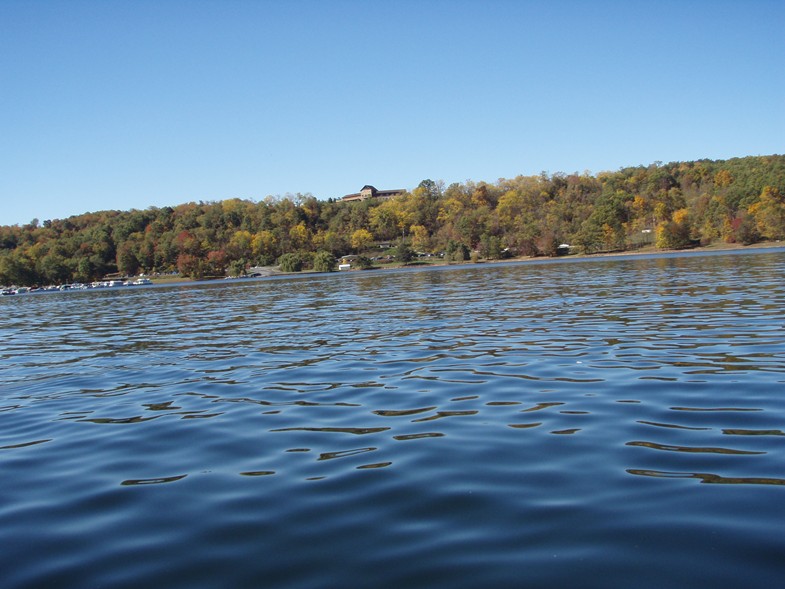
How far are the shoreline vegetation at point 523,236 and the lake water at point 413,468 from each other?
119735mm

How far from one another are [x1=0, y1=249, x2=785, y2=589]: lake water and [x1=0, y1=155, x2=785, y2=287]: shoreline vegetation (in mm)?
119735

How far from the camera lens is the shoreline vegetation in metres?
131

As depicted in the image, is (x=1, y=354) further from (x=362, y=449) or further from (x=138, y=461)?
(x=362, y=449)

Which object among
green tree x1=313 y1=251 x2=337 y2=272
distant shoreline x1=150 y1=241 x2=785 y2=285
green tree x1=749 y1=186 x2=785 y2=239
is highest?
green tree x1=749 y1=186 x2=785 y2=239

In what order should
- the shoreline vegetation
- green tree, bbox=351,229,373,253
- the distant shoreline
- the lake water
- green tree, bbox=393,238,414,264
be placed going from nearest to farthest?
the lake water → the distant shoreline → the shoreline vegetation → green tree, bbox=393,238,414,264 → green tree, bbox=351,229,373,253

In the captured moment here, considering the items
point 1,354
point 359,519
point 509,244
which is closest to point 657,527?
point 359,519

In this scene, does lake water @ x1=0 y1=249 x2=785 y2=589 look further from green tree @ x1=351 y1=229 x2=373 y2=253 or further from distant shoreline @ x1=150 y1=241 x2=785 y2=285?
green tree @ x1=351 y1=229 x2=373 y2=253

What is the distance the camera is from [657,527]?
15.6 feet

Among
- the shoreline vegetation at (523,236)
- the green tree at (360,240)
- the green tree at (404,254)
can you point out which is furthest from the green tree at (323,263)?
the green tree at (360,240)

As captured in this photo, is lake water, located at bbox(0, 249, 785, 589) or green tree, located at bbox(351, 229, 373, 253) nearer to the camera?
lake water, located at bbox(0, 249, 785, 589)

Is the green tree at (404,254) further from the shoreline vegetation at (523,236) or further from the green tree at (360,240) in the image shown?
the green tree at (360,240)

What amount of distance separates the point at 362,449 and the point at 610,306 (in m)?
16.9

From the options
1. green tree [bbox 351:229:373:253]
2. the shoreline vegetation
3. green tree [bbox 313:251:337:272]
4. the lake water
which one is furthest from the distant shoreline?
the lake water

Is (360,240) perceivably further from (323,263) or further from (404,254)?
(323,263)
